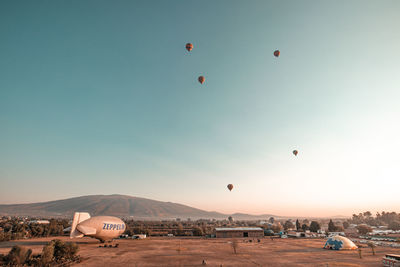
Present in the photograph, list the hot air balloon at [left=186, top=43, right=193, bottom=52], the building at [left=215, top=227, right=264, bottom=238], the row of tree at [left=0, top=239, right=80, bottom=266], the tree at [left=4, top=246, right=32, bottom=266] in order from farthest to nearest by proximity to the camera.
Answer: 1. the building at [left=215, top=227, right=264, bottom=238]
2. the hot air balloon at [left=186, top=43, right=193, bottom=52]
3. the row of tree at [left=0, top=239, right=80, bottom=266]
4. the tree at [left=4, top=246, right=32, bottom=266]

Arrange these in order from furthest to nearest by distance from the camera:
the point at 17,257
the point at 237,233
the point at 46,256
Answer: the point at 237,233
the point at 46,256
the point at 17,257

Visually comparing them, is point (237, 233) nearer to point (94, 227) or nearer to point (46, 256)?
point (94, 227)

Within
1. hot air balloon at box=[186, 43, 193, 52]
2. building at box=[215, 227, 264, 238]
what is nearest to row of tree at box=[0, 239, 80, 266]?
hot air balloon at box=[186, 43, 193, 52]

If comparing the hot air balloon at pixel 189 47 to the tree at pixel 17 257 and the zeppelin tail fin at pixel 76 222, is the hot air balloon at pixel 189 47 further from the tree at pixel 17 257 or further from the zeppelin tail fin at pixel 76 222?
the zeppelin tail fin at pixel 76 222

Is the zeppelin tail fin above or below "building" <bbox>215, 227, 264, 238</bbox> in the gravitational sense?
above

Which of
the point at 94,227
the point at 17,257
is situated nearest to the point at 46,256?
the point at 17,257

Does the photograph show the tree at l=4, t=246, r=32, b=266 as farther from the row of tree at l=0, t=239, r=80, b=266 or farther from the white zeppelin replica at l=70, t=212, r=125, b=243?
the white zeppelin replica at l=70, t=212, r=125, b=243

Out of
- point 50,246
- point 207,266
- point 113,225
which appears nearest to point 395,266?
point 207,266

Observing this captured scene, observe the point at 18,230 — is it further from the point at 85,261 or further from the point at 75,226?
the point at 85,261
